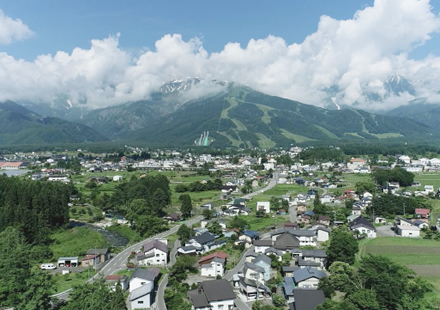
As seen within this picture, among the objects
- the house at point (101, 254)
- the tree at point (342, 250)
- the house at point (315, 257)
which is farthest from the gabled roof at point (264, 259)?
the house at point (101, 254)

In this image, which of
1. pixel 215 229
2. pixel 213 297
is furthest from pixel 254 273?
pixel 215 229

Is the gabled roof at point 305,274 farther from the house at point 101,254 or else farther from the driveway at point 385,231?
the house at point 101,254

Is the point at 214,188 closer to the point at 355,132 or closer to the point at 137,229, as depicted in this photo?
the point at 137,229

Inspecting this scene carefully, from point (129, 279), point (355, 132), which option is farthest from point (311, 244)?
point (355, 132)

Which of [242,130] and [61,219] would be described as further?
[242,130]

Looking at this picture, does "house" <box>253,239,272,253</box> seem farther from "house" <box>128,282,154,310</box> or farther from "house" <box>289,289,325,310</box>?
"house" <box>128,282,154,310</box>
